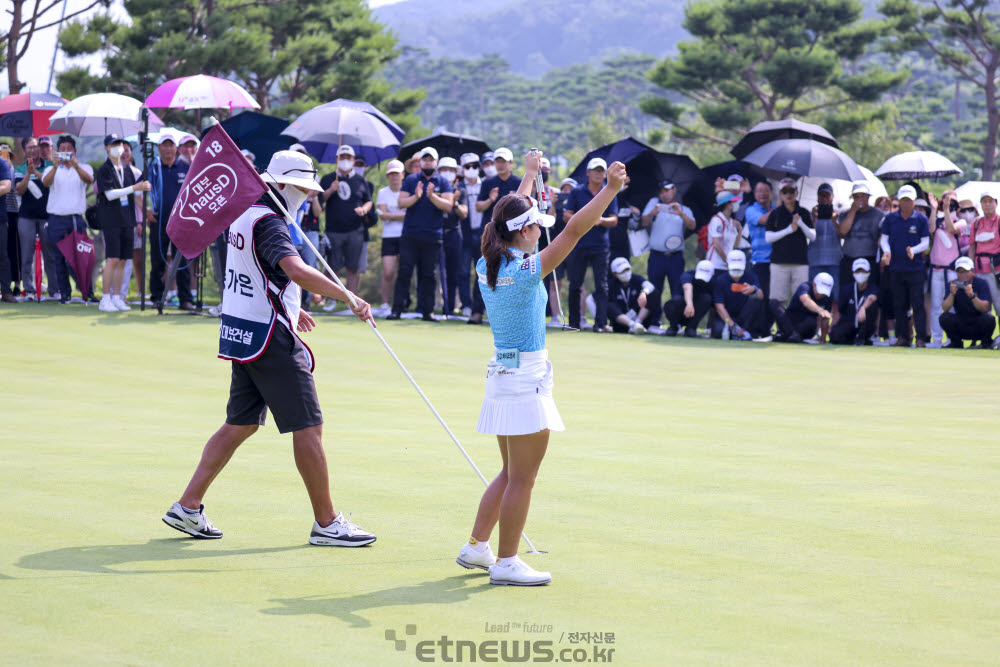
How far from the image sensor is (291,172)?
22.9 ft

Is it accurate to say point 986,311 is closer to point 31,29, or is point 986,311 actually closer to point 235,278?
point 235,278

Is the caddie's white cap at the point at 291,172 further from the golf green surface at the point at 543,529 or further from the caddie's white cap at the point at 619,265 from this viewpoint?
the caddie's white cap at the point at 619,265

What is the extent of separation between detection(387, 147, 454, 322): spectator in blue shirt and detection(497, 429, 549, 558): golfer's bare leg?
12879mm

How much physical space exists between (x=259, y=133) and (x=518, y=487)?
1555 cm

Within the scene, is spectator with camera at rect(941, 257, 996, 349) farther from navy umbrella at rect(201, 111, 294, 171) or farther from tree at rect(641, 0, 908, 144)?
tree at rect(641, 0, 908, 144)

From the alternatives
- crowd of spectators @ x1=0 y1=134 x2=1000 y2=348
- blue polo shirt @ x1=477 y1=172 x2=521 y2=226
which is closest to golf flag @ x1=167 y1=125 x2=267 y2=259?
crowd of spectators @ x1=0 y1=134 x2=1000 y2=348

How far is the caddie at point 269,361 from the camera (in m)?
6.66

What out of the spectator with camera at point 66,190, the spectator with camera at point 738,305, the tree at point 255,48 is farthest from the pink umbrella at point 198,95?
the tree at point 255,48

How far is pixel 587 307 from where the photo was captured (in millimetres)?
20688

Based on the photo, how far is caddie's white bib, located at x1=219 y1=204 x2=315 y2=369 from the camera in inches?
263

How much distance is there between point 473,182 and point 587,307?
281 centimetres

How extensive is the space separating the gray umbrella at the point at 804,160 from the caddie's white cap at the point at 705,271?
5.46 ft

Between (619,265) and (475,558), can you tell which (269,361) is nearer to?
(475,558)

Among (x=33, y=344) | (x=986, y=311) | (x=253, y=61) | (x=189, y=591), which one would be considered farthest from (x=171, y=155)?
(x=253, y=61)
